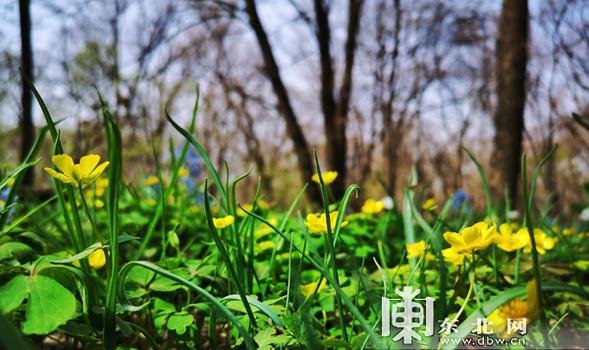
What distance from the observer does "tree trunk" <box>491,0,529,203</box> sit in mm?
2842

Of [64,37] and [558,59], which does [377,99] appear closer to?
[558,59]

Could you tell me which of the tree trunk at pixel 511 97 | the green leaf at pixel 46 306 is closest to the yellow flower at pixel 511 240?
the green leaf at pixel 46 306

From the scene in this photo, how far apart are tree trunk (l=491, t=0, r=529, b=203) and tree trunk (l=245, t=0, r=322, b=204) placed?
225 cm

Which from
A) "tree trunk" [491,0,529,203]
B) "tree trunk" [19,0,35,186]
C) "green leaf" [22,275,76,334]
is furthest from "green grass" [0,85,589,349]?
"tree trunk" [19,0,35,186]

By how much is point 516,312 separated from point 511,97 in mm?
2940

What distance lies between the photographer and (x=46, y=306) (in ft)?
1.32

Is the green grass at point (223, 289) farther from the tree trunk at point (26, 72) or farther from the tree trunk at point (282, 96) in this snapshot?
the tree trunk at point (282, 96)

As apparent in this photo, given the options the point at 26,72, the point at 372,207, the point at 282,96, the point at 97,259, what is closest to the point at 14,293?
the point at 97,259

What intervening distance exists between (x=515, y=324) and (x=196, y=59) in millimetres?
8637

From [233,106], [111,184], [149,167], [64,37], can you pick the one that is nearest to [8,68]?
[64,37]

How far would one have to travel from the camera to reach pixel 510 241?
64 cm

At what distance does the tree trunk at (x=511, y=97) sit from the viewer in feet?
9.32

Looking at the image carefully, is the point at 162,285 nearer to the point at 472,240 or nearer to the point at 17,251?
the point at 17,251

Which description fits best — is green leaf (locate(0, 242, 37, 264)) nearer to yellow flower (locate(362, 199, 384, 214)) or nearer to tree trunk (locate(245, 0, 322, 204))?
yellow flower (locate(362, 199, 384, 214))
